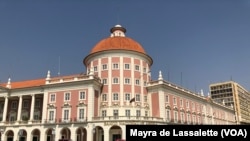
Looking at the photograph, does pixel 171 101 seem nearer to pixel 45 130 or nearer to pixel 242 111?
pixel 45 130

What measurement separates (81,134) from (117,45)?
75.9 feet

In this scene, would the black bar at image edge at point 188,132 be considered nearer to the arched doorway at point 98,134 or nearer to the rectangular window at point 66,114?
the arched doorway at point 98,134

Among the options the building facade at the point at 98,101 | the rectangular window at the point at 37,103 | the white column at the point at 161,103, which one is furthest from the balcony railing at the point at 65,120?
the white column at the point at 161,103

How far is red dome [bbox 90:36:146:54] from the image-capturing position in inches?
2633

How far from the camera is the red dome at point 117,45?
66.9 metres

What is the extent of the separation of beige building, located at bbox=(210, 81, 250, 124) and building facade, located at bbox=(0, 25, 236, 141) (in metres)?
70.8

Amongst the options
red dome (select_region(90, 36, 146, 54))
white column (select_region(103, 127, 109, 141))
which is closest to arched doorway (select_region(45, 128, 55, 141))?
white column (select_region(103, 127, 109, 141))

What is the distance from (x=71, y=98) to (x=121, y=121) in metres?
13.2

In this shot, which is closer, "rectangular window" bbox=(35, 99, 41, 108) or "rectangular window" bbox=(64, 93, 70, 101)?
"rectangular window" bbox=(64, 93, 70, 101)

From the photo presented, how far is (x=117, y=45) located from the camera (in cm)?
6725

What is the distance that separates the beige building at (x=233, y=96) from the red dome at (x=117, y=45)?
82.2m

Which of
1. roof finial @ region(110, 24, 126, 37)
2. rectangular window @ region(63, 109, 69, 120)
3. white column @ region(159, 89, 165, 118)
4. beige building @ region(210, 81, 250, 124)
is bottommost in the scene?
rectangular window @ region(63, 109, 69, 120)

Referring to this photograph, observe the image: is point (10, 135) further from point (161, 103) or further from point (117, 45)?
point (161, 103)

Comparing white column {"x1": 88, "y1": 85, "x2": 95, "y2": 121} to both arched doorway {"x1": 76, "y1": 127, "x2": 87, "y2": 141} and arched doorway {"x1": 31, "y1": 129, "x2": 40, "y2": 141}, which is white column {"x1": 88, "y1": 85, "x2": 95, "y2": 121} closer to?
arched doorway {"x1": 76, "y1": 127, "x2": 87, "y2": 141}
